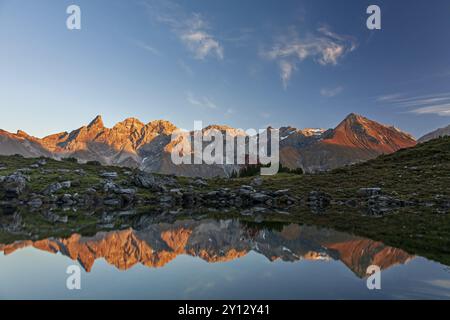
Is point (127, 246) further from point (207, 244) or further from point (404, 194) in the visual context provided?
point (404, 194)

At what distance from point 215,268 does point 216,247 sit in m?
6.46

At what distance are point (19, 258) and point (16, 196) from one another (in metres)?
61.4

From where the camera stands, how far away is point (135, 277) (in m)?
16.8

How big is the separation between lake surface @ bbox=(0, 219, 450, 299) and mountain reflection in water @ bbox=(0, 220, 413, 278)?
68 millimetres

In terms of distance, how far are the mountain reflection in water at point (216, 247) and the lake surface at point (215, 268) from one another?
0.07 meters

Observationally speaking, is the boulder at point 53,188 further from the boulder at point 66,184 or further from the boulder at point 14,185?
the boulder at point 14,185

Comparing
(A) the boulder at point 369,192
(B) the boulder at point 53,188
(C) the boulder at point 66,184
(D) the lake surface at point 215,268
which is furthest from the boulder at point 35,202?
(A) the boulder at point 369,192

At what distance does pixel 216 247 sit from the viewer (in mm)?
25578

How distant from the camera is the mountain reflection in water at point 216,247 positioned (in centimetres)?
2105

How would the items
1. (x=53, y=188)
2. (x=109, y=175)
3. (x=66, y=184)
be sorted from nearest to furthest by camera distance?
(x=53, y=188), (x=66, y=184), (x=109, y=175)

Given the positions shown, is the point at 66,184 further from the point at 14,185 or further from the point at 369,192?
the point at 369,192

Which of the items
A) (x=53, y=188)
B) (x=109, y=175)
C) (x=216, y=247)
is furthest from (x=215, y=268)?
(x=109, y=175)
